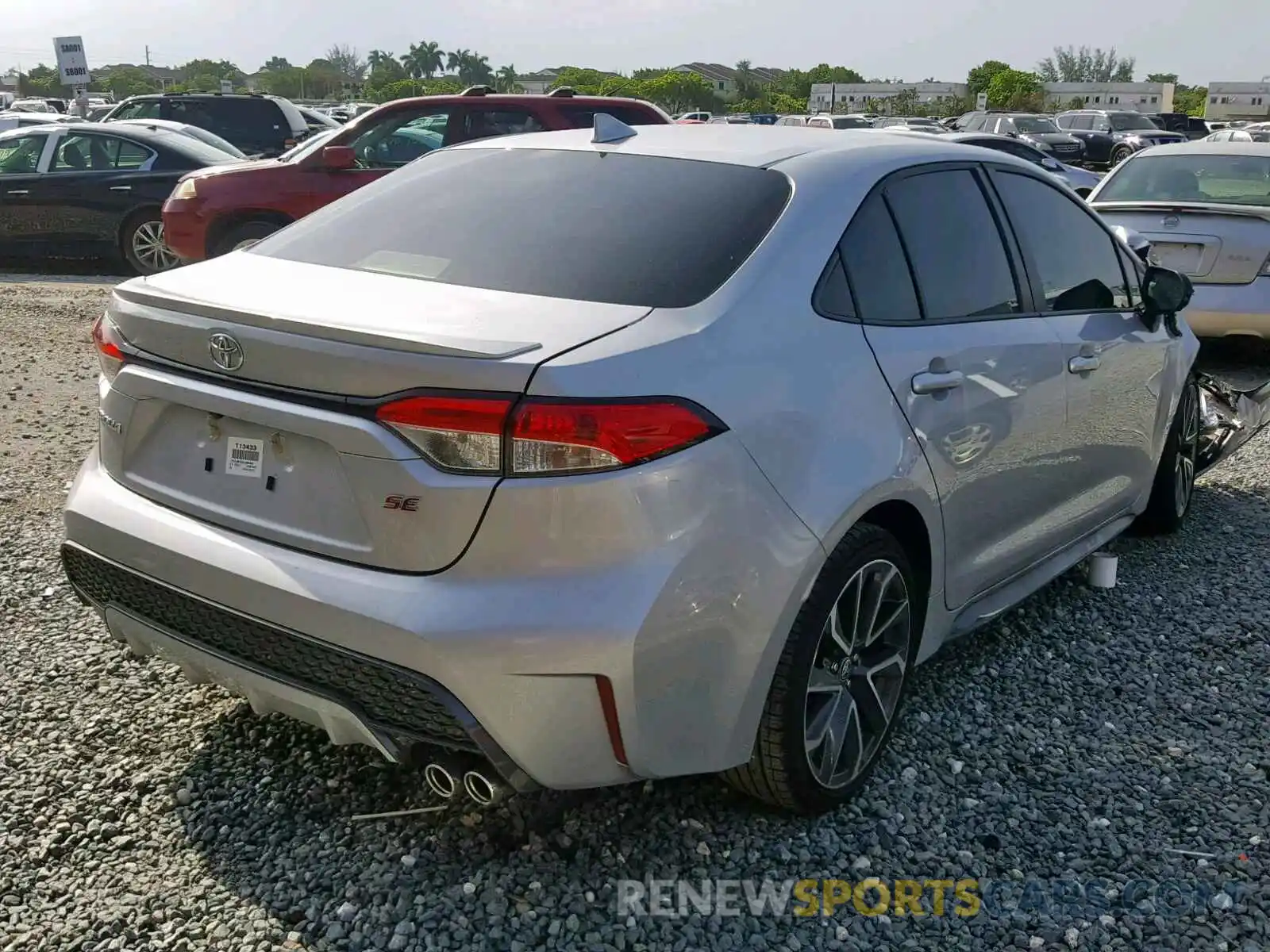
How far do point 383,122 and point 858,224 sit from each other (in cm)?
857

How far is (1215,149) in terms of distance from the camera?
9.53 m

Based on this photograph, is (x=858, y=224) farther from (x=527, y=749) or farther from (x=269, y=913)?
(x=269, y=913)

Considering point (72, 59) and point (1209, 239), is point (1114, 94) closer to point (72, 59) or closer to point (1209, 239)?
point (72, 59)

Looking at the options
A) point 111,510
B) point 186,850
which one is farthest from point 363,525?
point 186,850

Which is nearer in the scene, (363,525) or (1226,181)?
(363,525)

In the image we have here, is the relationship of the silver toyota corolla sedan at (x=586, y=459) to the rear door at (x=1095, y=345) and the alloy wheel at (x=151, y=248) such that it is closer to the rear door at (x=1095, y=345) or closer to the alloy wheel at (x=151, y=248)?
the rear door at (x=1095, y=345)

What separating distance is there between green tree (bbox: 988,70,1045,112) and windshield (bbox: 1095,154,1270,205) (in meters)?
63.6

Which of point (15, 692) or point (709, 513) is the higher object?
point (709, 513)

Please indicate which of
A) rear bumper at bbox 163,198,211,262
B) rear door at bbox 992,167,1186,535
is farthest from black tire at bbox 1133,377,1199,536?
rear bumper at bbox 163,198,211,262

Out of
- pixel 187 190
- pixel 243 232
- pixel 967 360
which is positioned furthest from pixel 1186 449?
pixel 187 190

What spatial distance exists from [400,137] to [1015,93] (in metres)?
69.0

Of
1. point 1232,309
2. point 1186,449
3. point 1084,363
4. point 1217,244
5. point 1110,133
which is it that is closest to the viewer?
point 1084,363

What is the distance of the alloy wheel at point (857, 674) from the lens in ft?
9.61

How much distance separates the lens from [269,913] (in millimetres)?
2656
